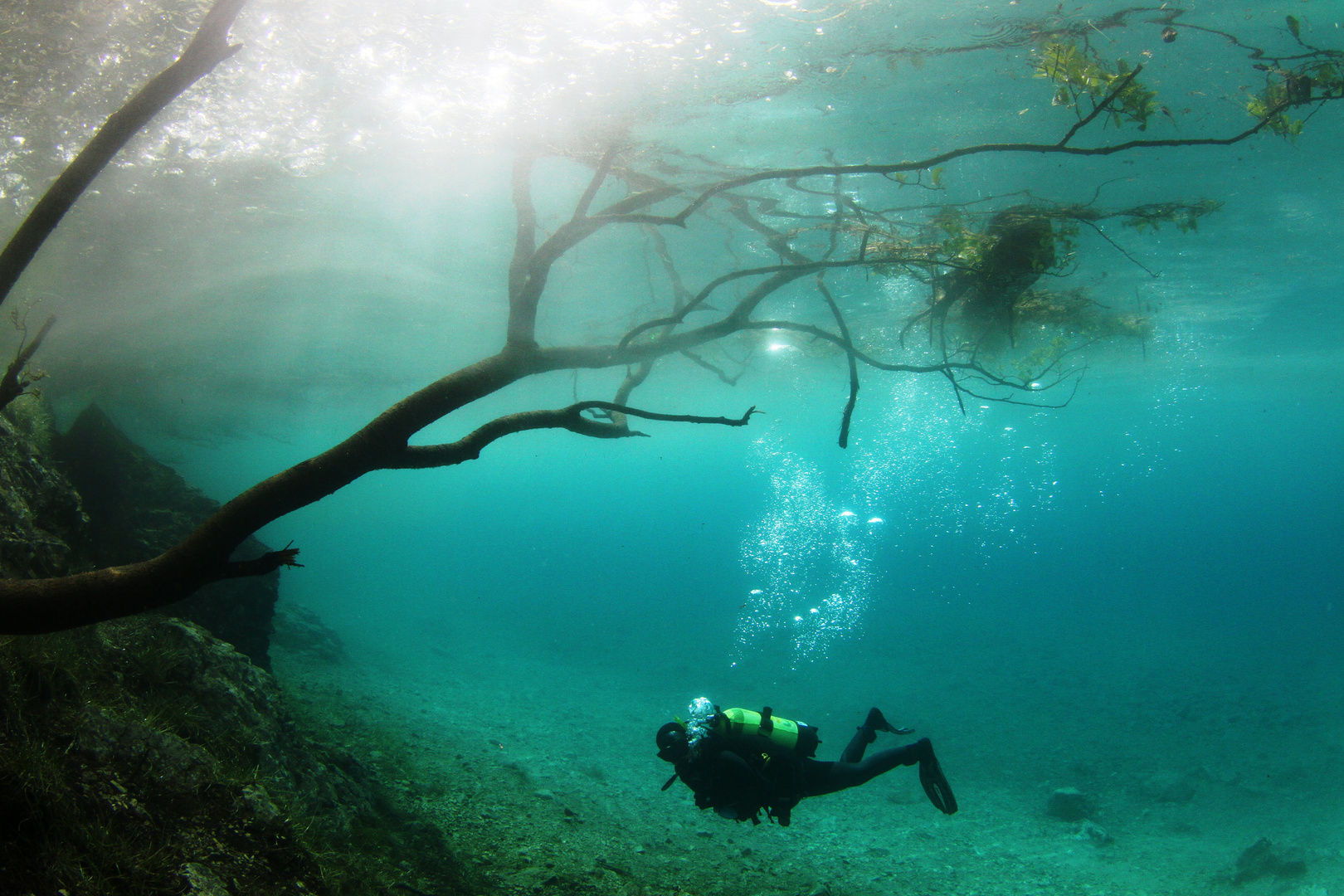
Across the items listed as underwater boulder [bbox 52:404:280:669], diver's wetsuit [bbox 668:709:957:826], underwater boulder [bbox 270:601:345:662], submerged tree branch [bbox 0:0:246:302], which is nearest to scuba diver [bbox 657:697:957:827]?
diver's wetsuit [bbox 668:709:957:826]

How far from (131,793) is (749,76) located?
9268 millimetres

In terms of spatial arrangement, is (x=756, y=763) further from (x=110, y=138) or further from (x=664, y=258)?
(x=110, y=138)

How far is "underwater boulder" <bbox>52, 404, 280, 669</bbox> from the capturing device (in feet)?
28.2

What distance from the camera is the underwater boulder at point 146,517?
8.59 meters

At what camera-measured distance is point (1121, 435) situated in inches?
2594

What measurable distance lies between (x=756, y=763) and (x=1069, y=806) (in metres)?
9.56

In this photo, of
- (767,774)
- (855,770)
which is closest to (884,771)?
(855,770)

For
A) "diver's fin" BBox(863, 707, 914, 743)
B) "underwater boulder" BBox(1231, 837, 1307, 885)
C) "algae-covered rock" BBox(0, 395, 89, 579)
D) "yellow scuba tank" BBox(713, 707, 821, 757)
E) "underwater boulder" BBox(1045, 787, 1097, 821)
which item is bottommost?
"algae-covered rock" BBox(0, 395, 89, 579)

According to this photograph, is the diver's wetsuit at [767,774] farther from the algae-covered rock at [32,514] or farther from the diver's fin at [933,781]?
the algae-covered rock at [32,514]

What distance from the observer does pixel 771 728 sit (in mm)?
5680

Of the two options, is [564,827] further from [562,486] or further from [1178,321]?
[562,486]

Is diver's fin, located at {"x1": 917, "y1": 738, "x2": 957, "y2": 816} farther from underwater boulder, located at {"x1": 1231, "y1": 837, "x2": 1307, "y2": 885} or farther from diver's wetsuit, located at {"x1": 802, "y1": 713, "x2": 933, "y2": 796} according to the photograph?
underwater boulder, located at {"x1": 1231, "y1": 837, "x2": 1307, "y2": 885}

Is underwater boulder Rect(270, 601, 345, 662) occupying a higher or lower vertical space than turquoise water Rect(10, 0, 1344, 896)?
lower

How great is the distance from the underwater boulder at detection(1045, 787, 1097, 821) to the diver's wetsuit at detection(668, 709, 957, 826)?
23.3 ft
